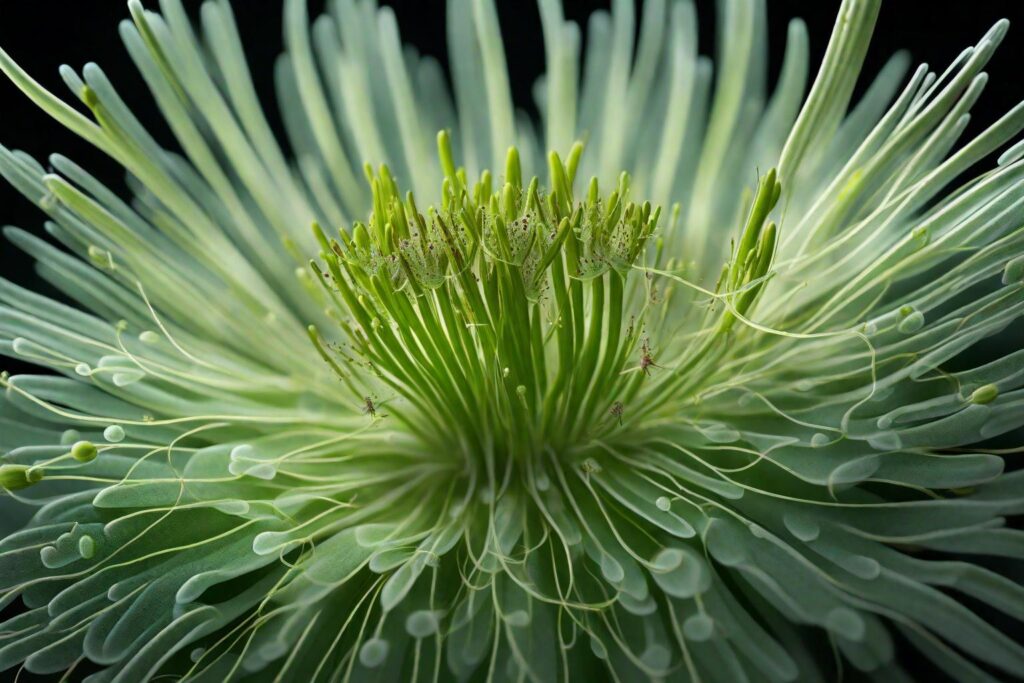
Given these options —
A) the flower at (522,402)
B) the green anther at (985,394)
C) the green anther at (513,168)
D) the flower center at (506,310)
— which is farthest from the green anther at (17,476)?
the green anther at (985,394)

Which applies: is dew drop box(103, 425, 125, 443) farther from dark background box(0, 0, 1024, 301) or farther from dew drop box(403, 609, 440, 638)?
dark background box(0, 0, 1024, 301)

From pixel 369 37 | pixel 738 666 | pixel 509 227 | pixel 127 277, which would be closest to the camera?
pixel 738 666

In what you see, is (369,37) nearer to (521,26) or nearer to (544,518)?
(521,26)

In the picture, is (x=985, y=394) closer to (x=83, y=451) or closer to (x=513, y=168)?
(x=513, y=168)

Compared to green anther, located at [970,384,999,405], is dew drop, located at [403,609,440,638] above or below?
below

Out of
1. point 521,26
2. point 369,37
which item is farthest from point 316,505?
point 521,26

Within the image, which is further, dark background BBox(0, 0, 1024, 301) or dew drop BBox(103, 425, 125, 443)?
dark background BBox(0, 0, 1024, 301)

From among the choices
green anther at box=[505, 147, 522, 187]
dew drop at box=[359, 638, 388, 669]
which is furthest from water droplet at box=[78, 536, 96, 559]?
green anther at box=[505, 147, 522, 187]

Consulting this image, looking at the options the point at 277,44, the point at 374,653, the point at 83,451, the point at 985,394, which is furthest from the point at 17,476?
the point at 277,44
